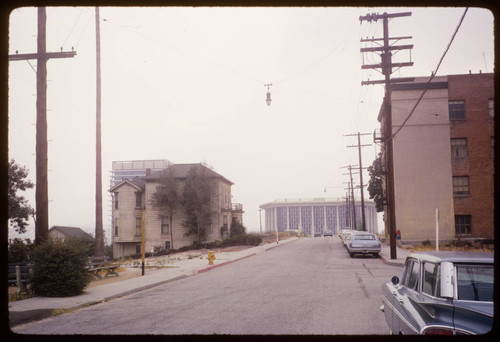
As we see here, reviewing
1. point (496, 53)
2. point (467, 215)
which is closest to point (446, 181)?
point (467, 215)

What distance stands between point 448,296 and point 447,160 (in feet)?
121

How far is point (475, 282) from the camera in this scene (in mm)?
5223

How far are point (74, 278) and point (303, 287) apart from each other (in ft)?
24.3

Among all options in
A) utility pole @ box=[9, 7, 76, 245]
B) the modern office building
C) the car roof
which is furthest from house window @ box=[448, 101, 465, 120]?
the modern office building

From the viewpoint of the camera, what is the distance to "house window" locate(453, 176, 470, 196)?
39.0 meters

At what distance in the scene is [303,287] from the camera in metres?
15.0

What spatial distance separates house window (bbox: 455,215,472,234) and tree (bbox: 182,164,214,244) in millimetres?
24982

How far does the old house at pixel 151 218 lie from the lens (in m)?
51.9

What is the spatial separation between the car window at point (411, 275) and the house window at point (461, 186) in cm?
3521

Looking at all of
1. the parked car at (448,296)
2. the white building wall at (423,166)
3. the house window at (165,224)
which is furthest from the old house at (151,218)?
the parked car at (448,296)

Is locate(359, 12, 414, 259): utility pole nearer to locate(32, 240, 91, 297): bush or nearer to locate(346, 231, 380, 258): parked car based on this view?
locate(346, 231, 380, 258): parked car

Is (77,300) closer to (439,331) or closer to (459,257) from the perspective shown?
(459,257)

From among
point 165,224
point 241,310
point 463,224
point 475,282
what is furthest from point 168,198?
point 475,282

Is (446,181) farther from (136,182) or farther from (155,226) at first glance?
(136,182)
